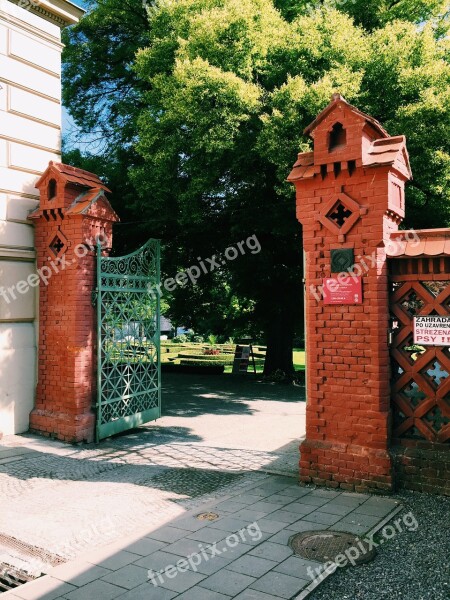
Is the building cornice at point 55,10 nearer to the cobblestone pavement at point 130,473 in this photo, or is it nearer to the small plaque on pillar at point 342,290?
the small plaque on pillar at point 342,290

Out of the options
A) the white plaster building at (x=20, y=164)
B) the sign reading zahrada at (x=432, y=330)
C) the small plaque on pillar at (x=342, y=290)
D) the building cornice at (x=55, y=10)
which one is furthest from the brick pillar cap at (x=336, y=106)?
the building cornice at (x=55, y=10)

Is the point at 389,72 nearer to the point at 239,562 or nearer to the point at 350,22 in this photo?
the point at 350,22

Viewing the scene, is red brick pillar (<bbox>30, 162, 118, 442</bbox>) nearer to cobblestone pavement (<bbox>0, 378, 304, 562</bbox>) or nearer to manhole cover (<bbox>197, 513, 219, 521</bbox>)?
cobblestone pavement (<bbox>0, 378, 304, 562</bbox>)

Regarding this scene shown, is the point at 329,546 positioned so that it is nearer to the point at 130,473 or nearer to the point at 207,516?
the point at 207,516

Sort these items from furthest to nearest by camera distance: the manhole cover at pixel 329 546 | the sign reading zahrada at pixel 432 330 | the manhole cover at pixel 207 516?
the sign reading zahrada at pixel 432 330
the manhole cover at pixel 207 516
the manhole cover at pixel 329 546

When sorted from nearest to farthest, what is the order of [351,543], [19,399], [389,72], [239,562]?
[239,562]
[351,543]
[19,399]
[389,72]

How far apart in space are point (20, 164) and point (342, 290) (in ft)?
19.0

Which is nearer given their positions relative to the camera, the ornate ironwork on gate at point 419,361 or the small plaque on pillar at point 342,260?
the ornate ironwork on gate at point 419,361

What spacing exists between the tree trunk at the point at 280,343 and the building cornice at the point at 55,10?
10083 mm

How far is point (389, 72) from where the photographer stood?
10.2m

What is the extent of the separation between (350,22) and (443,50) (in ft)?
7.86

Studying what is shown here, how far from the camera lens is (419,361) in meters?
5.99

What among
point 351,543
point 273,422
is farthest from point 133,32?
point 351,543

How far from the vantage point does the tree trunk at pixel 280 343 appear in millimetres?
16859
